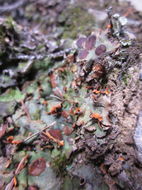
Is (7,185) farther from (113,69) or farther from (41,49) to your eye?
(41,49)

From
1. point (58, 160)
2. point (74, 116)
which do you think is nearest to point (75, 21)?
point (74, 116)

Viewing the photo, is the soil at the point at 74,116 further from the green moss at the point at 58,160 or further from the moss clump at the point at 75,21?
the moss clump at the point at 75,21

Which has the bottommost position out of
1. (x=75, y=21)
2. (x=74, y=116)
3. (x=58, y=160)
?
(x=58, y=160)

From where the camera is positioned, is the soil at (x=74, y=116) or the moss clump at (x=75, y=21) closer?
the soil at (x=74, y=116)

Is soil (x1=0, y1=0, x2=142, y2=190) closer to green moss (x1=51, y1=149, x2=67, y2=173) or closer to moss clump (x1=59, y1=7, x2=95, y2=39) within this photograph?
green moss (x1=51, y1=149, x2=67, y2=173)

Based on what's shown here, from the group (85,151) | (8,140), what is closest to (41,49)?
(8,140)

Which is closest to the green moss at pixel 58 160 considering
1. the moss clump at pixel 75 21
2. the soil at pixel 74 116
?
the soil at pixel 74 116

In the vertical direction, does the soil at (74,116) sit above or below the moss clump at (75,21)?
below

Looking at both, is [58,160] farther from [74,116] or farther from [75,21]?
[75,21]
